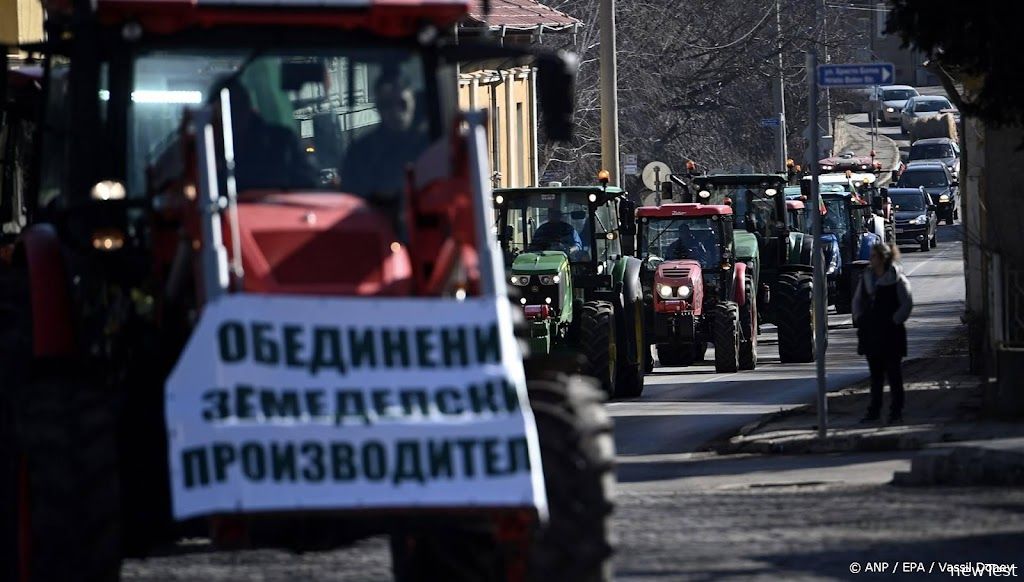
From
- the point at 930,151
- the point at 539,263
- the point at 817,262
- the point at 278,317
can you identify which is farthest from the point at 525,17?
the point at 930,151

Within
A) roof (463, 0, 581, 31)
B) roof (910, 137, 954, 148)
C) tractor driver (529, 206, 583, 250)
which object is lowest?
tractor driver (529, 206, 583, 250)

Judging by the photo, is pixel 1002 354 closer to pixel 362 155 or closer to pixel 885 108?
pixel 362 155

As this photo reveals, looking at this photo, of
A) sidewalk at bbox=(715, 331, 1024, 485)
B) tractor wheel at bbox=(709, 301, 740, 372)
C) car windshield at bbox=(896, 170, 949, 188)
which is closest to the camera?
sidewalk at bbox=(715, 331, 1024, 485)

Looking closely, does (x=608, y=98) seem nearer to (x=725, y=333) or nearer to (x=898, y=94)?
(x=725, y=333)

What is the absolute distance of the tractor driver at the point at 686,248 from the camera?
28.6 meters

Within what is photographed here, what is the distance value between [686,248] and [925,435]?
1159cm

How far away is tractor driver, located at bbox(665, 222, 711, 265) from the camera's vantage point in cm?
2858

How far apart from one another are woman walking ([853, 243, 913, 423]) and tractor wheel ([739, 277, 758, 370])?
354 inches

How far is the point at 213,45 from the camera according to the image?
8.73m

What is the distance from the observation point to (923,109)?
89.9 m

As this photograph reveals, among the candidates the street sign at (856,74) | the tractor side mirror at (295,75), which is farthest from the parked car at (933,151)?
the tractor side mirror at (295,75)

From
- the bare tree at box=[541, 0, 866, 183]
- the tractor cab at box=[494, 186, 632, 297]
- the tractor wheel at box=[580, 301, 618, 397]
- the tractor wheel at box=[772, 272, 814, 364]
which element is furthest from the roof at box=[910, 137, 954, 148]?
the tractor wheel at box=[580, 301, 618, 397]

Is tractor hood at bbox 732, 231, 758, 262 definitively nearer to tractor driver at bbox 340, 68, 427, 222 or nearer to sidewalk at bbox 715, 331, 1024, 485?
sidewalk at bbox 715, 331, 1024, 485

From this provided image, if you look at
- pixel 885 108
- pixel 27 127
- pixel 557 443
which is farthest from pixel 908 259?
pixel 557 443
